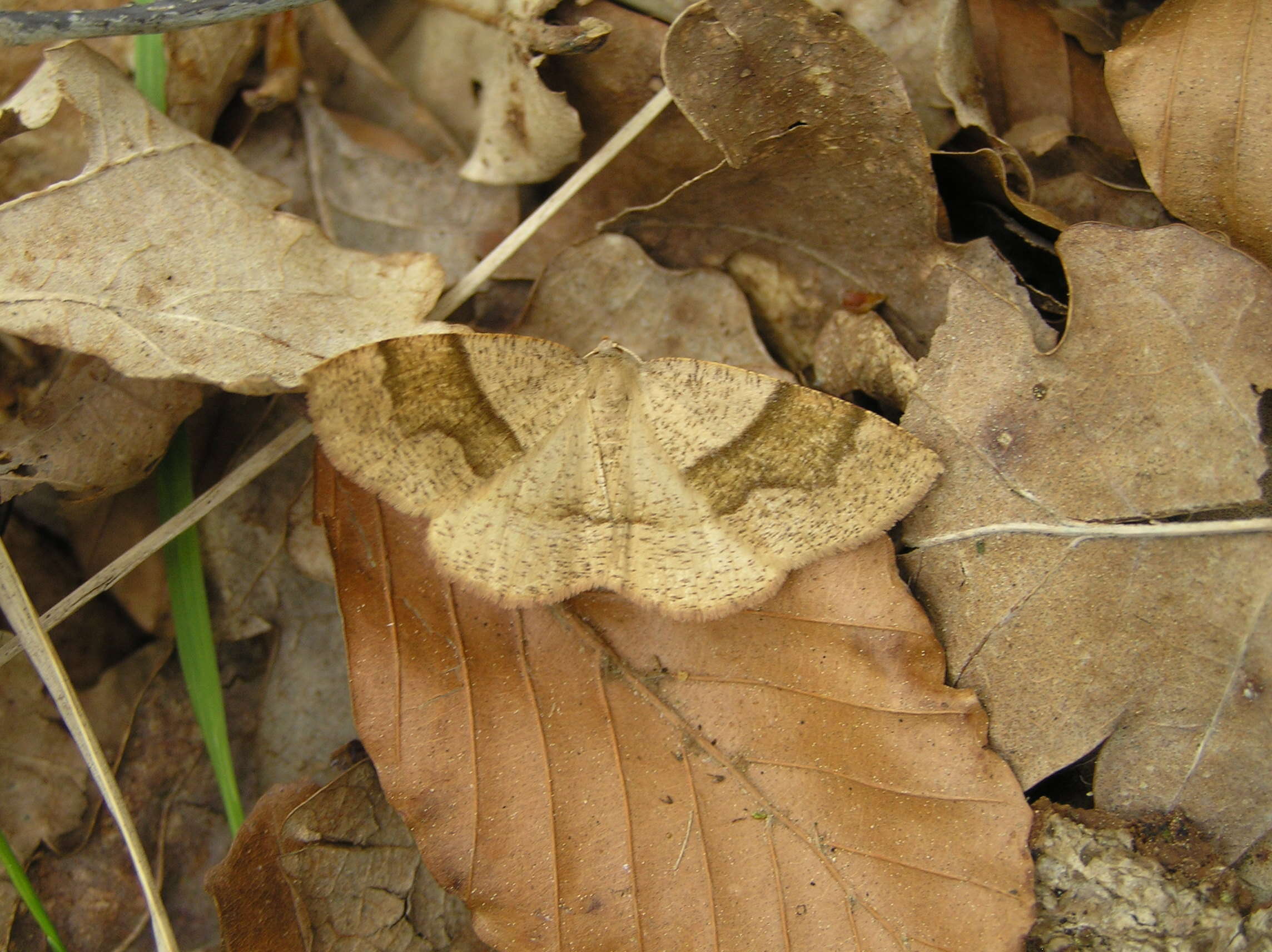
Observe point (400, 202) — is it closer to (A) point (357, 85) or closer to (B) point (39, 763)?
(A) point (357, 85)

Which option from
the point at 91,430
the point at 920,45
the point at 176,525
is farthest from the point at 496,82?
the point at 176,525

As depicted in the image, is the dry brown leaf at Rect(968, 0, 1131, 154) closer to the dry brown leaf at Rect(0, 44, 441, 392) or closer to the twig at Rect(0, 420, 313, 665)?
the dry brown leaf at Rect(0, 44, 441, 392)

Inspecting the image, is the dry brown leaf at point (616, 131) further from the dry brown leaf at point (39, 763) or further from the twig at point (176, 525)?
the dry brown leaf at point (39, 763)

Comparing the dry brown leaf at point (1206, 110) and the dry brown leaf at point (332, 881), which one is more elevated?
the dry brown leaf at point (1206, 110)

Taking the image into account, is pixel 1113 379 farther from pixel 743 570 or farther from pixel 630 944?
pixel 630 944

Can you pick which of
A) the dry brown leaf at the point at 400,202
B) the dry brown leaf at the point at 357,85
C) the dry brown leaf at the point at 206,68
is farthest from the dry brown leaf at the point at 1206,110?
the dry brown leaf at the point at 206,68

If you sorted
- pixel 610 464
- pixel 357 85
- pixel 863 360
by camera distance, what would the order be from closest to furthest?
pixel 610 464
pixel 863 360
pixel 357 85

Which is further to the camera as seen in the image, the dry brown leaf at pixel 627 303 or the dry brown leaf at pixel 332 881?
the dry brown leaf at pixel 627 303
